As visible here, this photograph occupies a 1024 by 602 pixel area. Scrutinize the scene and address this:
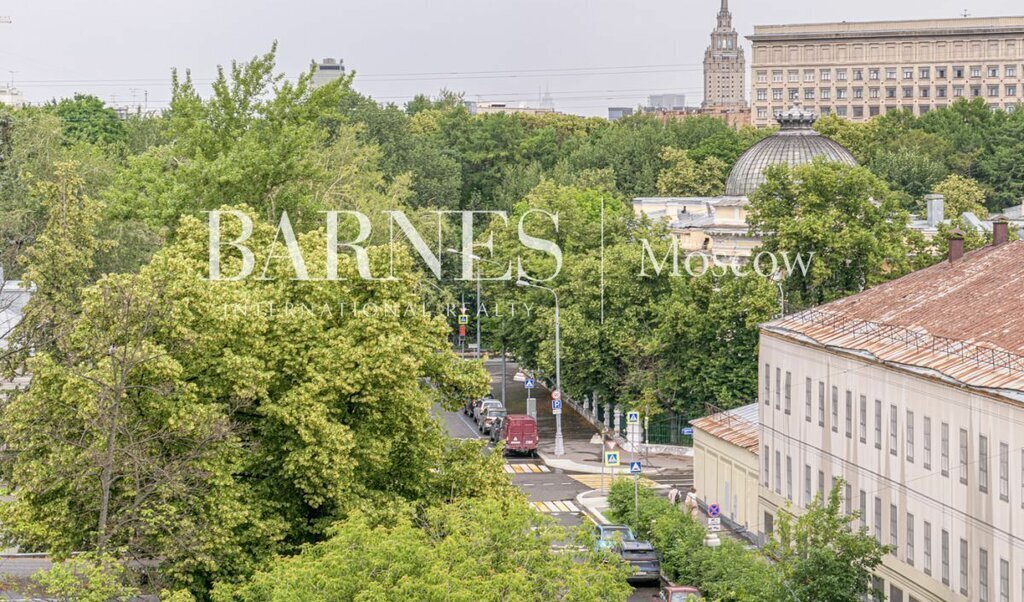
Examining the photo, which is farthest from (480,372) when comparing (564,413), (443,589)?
(564,413)

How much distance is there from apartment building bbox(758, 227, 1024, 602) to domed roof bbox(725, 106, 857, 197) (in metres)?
45.0

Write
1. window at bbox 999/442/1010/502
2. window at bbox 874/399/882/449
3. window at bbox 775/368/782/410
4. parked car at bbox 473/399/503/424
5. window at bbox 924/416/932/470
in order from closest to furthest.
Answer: window at bbox 999/442/1010/502, window at bbox 924/416/932/470, window at bbox 874/399/882/449, window at bbox 775/368/782/410, parked car at bbox 473/399/503/424

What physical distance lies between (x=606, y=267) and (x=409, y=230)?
16.1 metres

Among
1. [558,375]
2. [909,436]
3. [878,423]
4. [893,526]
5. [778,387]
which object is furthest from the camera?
[558,375]

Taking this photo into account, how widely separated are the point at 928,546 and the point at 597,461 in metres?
31.6

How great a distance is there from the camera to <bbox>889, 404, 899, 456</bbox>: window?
51375 millimetres

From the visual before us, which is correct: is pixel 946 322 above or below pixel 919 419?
above

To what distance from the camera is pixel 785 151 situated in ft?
358

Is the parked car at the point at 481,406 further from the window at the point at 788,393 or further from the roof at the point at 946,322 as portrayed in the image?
the window at the point at 788,393

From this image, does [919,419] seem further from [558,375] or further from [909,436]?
[558,375]

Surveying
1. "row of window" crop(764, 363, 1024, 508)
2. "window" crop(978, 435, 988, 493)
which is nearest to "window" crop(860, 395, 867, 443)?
"row of window" crop(764, 363, 1024, 508)

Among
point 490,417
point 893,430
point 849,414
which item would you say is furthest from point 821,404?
point 490,417

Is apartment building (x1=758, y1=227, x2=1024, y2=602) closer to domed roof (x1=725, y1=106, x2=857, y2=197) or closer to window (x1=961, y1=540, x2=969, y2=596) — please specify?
window (x1=961, y1=540, x2=969, y2=596)

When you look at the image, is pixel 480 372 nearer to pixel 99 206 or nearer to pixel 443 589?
pixel 443 589
